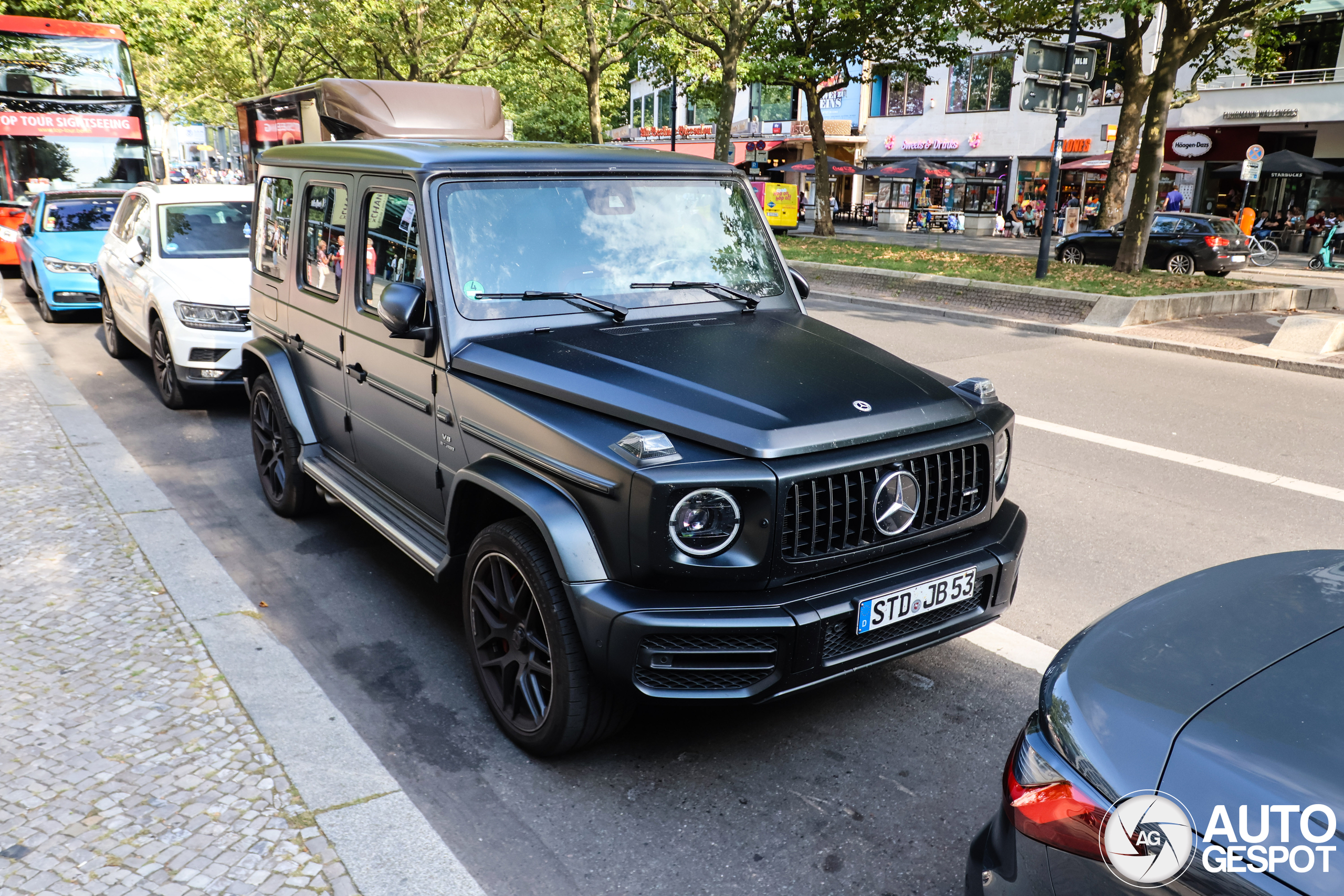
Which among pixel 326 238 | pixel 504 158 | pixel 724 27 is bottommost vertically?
pixel 326 238

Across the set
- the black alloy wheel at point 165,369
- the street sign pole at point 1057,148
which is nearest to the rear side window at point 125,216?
the black alloy wheel at point 165,369

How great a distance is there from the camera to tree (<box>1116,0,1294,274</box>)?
50.6 feet

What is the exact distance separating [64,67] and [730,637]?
1935 centimetres

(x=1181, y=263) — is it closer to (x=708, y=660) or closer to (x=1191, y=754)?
(x=708, y=660)

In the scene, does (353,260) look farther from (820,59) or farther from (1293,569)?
(820,59)

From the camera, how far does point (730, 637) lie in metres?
2.84

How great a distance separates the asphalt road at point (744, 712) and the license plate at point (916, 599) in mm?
600

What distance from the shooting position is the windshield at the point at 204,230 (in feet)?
28.0

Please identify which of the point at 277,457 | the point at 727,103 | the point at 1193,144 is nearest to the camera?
the point at 277,457

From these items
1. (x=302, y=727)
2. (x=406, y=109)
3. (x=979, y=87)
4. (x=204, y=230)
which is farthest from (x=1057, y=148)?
(x=979, y=87)

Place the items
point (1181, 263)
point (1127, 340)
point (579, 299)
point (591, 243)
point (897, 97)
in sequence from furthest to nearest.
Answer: point (897, 97) → point (1181, 263) → point (1127, 340) → point (591, 243) → point (579, 299)

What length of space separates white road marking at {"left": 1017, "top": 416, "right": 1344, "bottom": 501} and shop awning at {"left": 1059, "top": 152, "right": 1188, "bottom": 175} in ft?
103

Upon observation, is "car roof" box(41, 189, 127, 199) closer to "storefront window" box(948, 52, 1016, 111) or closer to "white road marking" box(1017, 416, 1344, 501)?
"white road marking" box(1017, 416, 1344, 501)

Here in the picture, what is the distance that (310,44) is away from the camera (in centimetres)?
3741
